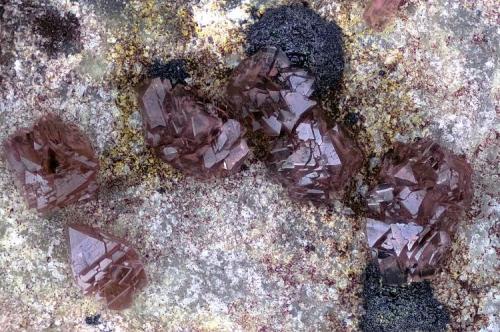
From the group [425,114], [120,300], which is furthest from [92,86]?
[425,114]

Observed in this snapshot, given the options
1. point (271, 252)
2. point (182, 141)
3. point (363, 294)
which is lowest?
point (363, 294)

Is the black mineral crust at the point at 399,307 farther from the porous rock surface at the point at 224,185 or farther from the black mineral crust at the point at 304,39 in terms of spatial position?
the black mineral crust at the point at 304,39

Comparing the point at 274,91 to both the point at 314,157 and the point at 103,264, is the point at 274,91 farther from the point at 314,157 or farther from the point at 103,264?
the point at 103,264

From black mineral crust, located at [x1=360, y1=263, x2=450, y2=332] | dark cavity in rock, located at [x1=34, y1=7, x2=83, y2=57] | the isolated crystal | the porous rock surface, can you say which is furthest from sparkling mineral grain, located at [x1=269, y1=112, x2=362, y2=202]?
dark cavity in rock, located at [x1=34, y1=7, x2=83, y2=57]

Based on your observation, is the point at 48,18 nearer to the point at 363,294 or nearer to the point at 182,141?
the point at 182,141

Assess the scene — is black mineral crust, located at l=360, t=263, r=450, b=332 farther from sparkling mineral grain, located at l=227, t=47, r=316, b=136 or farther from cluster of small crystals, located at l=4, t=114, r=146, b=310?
cluster of small crystals, located at l=4, t=114, r=146, b=310


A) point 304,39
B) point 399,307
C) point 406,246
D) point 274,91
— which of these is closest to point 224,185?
point 274,91
